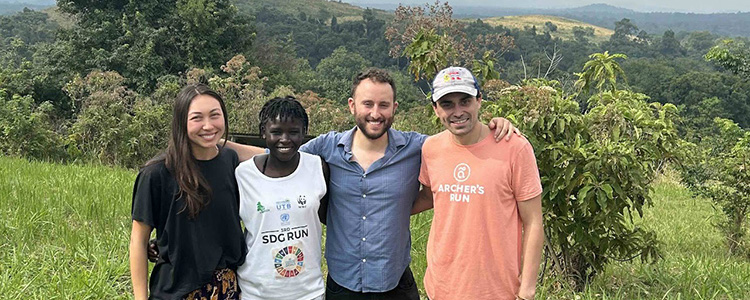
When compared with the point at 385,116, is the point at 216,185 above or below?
below

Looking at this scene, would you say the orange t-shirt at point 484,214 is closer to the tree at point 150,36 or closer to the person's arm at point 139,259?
the person's arm at point 139,259

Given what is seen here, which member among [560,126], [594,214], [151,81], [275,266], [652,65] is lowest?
[652,65]

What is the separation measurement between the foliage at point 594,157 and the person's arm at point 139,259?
2.17 metres

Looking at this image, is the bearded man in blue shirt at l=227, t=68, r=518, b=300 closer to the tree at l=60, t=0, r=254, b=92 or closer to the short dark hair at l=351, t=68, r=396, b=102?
the short dark hair at l=351, t=68, r=396, b=102

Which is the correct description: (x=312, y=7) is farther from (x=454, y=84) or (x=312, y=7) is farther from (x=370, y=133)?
(x=454, y=84)

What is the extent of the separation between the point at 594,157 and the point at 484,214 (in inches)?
56.3

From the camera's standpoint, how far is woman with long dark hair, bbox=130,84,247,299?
2.27 metres

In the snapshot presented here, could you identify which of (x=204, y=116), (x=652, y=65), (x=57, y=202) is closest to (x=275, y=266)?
(x=204, y=116)

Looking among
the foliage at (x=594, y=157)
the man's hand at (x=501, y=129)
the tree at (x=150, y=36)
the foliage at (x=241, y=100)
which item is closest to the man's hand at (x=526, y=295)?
the man's hand at (x=501, y=129)

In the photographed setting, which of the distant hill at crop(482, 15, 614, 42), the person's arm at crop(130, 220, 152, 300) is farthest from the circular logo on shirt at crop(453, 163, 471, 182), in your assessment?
the distant hill at crop(482, 15, 614, 42)

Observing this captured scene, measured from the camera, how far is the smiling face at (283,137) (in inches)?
94.0

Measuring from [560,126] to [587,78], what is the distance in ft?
2.41

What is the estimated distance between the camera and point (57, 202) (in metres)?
5.66

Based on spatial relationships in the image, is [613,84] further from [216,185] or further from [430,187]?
[216,185]
